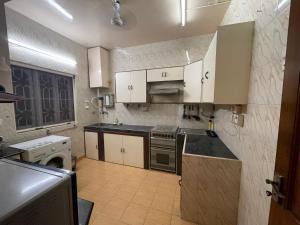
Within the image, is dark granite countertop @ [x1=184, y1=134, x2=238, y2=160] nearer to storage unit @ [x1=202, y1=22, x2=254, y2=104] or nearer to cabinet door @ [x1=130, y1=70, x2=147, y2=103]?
storage unit @ [x1=202, y1=22, x2=254, y2=104]

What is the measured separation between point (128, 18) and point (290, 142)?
8.12ft

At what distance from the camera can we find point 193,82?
2404mm

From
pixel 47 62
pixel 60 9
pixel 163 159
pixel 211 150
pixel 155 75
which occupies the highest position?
pixel 60 9

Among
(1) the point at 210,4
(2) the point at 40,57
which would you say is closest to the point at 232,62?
(1) the point at 210,4

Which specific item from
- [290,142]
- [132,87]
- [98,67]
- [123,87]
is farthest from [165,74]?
[290,142]

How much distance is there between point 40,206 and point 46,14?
106 inches

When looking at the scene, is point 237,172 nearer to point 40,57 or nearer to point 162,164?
point 162,164

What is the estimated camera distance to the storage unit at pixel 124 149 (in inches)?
111

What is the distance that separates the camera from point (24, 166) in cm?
69

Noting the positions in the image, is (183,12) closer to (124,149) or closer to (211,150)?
(211,150)

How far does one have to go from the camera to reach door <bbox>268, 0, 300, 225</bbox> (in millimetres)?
597

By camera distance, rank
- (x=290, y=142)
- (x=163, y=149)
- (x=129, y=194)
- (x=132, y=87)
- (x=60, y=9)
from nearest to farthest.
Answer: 1. (x=290, y=142)
2. (x=60, y=9)
3. (x=129, y=194)
4. (x=163, y=149)
5. (x=132, y=87)

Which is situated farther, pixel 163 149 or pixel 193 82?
pixel 163 149

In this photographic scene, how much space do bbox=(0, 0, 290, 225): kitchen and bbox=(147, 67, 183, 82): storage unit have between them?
0.07ft
